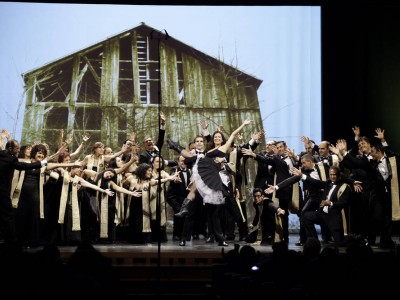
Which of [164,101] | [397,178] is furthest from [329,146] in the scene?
[164,101]

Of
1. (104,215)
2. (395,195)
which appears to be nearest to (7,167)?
(104,215)

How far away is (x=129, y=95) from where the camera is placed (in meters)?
11.4

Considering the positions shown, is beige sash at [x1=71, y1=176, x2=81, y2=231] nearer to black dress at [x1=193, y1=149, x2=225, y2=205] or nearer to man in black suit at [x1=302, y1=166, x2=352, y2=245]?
black dress at [x1=193, y1=149, x2=225, y2=205]

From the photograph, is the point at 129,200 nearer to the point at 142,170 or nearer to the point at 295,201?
the point at 142,170

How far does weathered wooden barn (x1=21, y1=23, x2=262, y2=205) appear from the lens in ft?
36.9

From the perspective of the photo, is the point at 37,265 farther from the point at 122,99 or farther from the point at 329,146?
the point at 122,99

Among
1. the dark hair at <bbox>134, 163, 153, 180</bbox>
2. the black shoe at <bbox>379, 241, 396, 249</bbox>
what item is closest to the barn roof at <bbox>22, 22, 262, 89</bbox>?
the dark hair at <bbox>134, 163, 153, 180</bbox>

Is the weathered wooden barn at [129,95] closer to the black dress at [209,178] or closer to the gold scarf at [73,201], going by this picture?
the gold scarf at [73,201]

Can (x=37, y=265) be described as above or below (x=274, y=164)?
below

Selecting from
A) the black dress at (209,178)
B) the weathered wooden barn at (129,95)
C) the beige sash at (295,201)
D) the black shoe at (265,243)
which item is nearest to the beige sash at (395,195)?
the beige sash at (295,201)

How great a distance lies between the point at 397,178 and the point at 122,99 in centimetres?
484

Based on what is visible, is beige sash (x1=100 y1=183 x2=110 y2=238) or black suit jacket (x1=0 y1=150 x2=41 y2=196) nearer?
black suit jacket (x1=0 y1=150 x2=41 y2=196)

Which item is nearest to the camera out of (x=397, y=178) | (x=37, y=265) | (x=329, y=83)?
(x=37, y=265)

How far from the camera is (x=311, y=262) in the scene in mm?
4297
